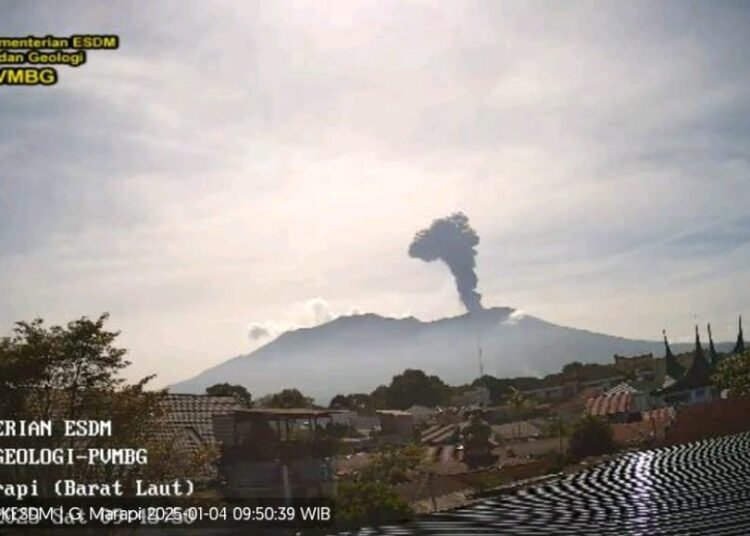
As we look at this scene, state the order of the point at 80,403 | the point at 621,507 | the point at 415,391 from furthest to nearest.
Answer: the point at 415,391, the point at 80,403, the point at 621,507

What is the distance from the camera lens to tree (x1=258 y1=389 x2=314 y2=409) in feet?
119

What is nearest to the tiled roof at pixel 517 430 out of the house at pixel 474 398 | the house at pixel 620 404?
the house at pixel 620 404

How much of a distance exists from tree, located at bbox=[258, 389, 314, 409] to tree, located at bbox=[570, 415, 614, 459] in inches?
483

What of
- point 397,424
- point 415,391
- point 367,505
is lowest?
point 367,505

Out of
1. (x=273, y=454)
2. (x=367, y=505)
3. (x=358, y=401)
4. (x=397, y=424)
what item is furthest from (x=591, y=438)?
(x=358, y=401)

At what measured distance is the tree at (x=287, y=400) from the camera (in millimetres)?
36125

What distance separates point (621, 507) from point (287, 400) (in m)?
26.8

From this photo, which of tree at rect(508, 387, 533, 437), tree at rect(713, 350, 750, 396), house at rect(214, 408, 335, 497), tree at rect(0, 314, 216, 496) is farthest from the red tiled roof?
tree at rect(0, 314, 216, 496)

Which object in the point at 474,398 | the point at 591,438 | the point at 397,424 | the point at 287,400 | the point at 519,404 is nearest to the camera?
the point at 591,438

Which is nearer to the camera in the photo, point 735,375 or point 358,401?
point 735,375

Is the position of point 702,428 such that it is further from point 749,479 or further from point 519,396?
point 519,396

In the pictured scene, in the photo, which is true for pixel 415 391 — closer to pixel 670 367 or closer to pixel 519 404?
pixel 519 404

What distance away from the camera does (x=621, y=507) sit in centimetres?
1162

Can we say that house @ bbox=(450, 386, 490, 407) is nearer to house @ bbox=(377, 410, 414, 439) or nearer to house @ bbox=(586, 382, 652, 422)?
house @ bbox=(586, 382, 652, 422)
